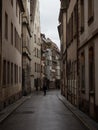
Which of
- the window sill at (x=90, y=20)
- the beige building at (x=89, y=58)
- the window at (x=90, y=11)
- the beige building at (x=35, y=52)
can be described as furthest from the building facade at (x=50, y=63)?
the window sill at (x=90, y=20)

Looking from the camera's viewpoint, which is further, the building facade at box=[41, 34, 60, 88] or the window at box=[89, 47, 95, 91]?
the building facade at box=[41, 34, 60, 88]

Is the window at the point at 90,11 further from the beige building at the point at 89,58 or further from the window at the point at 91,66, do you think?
the window at the point at 91,66

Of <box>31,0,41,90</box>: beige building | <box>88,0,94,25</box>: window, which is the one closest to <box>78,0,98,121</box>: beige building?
<box>88,0,94,25</box>: window

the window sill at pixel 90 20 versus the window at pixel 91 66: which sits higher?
the window sill at pixel 90 20

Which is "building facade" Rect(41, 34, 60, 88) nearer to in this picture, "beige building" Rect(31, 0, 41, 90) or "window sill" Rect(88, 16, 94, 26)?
"beige building" Rect(31, 0, 41, 90)

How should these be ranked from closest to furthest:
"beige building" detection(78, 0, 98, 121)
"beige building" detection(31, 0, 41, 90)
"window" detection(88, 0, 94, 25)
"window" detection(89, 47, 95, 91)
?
"beige building" detection(78, 0, 98, 121) < "window" detection(88, 0, 94, 25) < "window" detection(89, 47, 95, 91) < "beige building" detection(31, 0, 41, 90)

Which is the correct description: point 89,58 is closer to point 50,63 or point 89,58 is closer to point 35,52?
point 35,52

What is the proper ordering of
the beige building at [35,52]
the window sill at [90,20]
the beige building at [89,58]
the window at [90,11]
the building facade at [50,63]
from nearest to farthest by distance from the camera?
the beige building at [89,58] < the window sill at [90,20] < the window at [90,11] < the beige building at [35,52] < the building facade at [50,63]

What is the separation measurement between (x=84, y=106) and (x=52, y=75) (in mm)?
96350

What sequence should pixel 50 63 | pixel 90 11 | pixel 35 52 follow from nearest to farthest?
pixel 90 11 < pixel 35 52 < pixel 50 63

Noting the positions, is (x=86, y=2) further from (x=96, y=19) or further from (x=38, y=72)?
(x=38, y=72)

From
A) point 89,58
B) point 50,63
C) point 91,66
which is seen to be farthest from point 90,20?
point 50,63

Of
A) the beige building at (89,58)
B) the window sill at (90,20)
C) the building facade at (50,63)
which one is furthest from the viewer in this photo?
the building facade at (50,63)

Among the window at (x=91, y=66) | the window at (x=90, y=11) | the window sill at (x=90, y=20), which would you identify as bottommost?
the window at (x=91, y=66)
